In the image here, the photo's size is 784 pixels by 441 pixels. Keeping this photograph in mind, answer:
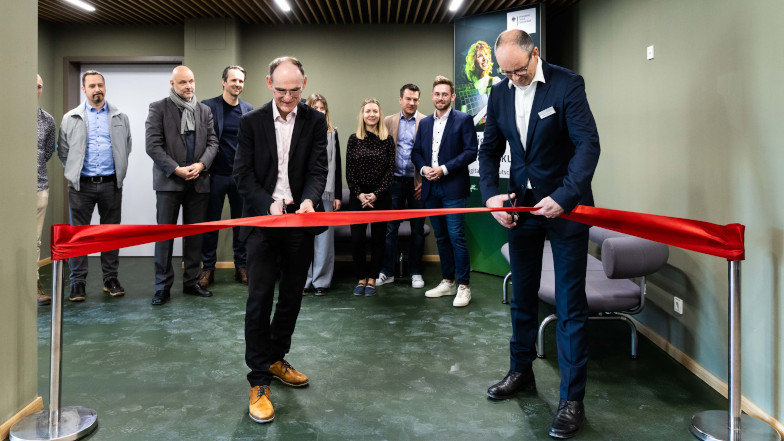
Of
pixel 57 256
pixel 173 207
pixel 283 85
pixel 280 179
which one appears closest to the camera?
pixel 57 256

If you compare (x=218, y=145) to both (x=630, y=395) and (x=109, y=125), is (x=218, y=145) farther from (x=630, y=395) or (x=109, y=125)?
(x=630, y=395)

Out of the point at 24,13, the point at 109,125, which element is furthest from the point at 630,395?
the point at 109,125

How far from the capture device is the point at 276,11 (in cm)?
643

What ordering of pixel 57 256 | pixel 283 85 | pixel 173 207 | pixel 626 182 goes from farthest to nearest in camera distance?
pixel 173 207 < pixel 626 182 < pixel 283 85 < pixel 57 256

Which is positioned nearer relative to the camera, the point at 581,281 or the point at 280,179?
the point at 581,281

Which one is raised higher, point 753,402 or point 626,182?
point 626,182

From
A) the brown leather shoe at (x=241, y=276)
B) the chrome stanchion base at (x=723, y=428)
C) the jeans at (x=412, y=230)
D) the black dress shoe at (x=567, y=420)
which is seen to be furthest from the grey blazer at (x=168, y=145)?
the chrome stanchion base at (x=723, y=428)

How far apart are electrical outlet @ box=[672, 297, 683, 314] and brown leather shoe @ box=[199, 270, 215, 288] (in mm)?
3961

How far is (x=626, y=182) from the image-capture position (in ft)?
14.7

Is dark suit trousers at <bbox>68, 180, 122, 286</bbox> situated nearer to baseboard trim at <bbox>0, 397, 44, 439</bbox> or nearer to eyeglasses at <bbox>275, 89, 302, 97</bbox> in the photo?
baseboard trim at <bbox>0, 397, 44, 439</bbox>

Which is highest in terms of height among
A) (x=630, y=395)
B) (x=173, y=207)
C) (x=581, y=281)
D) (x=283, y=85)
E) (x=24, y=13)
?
(x=24, y=13)

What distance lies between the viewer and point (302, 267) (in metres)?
3.00

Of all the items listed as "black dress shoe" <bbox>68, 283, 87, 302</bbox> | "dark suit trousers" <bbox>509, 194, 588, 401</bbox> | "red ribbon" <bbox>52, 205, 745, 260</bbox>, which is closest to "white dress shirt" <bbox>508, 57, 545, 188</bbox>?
"dark suit trousers" <bbox>509, 194, 588, 401</bbox>

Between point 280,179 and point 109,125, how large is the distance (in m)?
3.08
